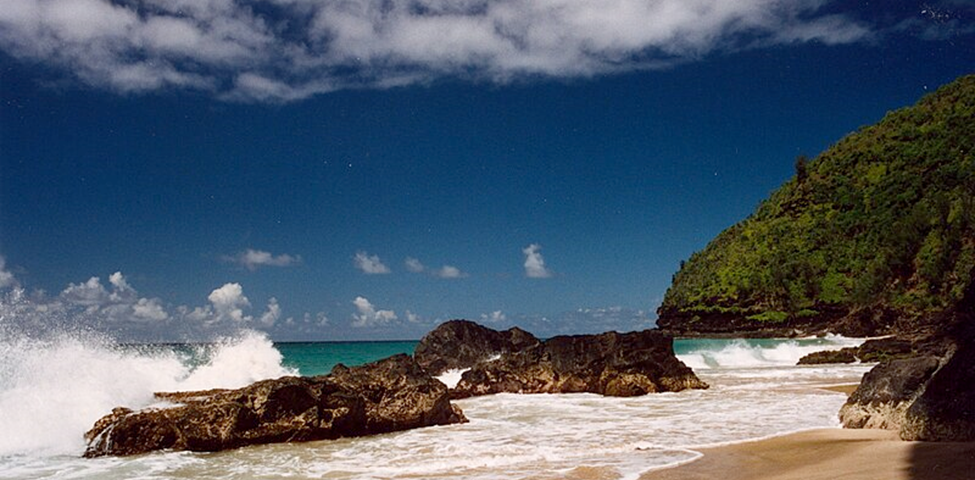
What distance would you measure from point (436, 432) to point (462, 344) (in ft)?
56.2

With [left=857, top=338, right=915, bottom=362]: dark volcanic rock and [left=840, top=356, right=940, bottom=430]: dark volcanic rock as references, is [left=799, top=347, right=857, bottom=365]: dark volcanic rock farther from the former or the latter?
[left=840, top=356, right=940, bottom=430]: dark volcanic rock

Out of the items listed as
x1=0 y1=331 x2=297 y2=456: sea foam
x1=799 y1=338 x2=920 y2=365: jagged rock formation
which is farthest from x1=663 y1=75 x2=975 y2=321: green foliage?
x1=0 y1=331 x2=297 y2=456: sea foam

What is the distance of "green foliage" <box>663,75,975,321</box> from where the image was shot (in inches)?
2542

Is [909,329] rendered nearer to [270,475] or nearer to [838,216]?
[838,216]

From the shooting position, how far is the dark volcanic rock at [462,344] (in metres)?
29.6

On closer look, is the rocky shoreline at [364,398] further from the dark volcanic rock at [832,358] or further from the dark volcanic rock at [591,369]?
the dark volcanic rock at [832,358]

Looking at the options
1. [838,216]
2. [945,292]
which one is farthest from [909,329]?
[838,216]

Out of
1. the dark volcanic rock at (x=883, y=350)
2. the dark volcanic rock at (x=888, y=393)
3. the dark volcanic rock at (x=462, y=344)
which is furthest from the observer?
the dark volcanic rock at (x=883, y=350)

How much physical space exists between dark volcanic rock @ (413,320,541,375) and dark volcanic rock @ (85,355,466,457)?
48.1ft

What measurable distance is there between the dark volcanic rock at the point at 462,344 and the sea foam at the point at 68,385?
8.45 m

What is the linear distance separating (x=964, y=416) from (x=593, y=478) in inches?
199

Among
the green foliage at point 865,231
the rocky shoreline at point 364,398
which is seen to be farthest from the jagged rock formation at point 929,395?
the green foliage at point 865,231

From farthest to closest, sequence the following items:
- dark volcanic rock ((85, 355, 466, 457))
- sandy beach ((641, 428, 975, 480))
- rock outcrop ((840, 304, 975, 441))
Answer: dark volcanic rock ((85, 355, 466, 457)) → rock outcrop ((840, 304, 975, 441)) → sandy beach ((641, 428, 975, 480))

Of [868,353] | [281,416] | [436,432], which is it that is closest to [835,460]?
[436,432]
